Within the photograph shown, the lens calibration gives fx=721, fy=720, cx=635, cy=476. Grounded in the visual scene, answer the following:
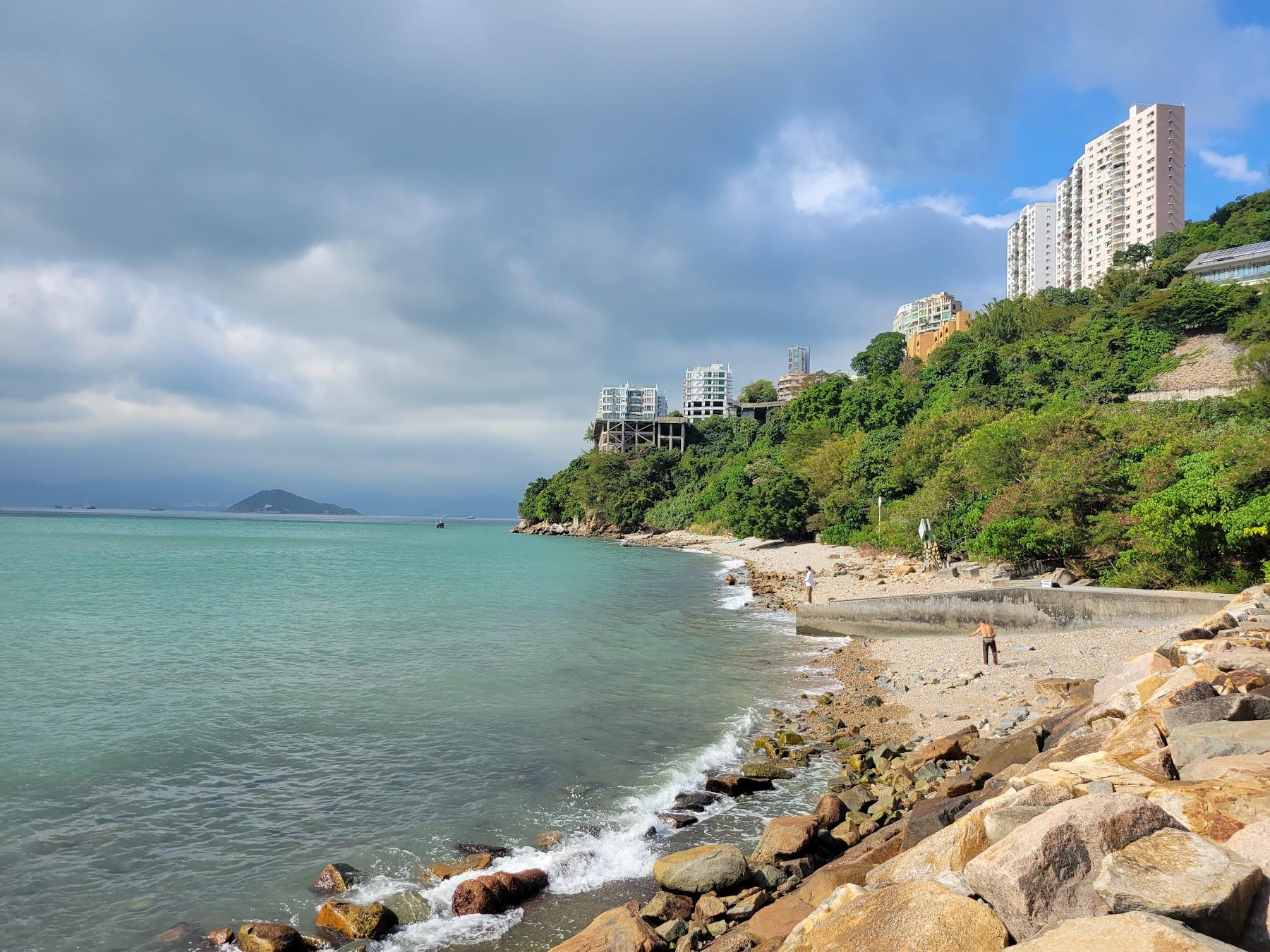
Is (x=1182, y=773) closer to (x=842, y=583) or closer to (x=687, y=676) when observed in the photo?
(x=687, y=676)

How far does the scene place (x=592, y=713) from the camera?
14.6 metres

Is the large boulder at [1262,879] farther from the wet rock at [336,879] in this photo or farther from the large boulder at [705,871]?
the wet rock at [336,879]

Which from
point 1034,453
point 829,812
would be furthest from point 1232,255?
point 829,812

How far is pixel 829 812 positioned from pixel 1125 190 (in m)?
135

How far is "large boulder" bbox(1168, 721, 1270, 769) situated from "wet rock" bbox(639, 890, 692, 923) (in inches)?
180

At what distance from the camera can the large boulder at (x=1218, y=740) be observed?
558cm

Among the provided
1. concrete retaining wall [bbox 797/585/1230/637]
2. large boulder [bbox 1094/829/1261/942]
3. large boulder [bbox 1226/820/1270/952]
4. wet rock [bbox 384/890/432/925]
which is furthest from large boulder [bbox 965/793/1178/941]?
concrete retaining wall [bbox 797/585/1230/637]

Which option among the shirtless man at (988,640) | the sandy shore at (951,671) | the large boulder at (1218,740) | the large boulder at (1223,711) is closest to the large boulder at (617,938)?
the large boulder at (1218,740)

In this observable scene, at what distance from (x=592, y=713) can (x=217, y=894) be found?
765cm

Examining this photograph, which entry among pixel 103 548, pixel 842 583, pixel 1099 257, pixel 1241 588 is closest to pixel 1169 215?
pixel 1099 257

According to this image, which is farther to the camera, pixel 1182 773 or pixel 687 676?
pixel 687 676

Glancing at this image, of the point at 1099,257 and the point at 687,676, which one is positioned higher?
the point at 1099,257

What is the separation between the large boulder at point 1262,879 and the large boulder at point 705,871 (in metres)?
4.54

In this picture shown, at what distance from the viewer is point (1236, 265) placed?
61.9 metres
